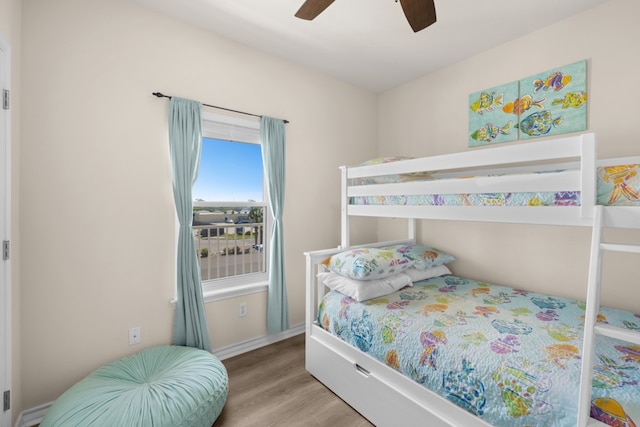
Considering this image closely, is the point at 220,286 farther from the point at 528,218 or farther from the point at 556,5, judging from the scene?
the point at 556,5

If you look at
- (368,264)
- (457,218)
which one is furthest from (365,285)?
(457,218)

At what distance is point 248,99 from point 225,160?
57 cm

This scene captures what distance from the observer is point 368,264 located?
204 cm

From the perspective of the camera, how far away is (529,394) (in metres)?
1.14

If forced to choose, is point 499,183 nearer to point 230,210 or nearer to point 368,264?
point 368,264

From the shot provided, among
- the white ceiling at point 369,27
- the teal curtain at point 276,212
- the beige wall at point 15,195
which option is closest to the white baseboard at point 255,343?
the teal curtain at point 276,212

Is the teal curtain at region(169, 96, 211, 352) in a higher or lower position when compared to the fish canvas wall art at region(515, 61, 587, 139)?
lower

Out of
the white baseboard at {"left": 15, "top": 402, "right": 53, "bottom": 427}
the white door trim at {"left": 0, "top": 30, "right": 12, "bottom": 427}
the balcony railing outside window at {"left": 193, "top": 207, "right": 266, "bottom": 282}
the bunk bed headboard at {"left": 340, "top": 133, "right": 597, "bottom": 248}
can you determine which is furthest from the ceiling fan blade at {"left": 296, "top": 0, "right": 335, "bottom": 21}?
the white baseboard at {"left": 15, "top": 402, "right": 53, "bottom": 427}

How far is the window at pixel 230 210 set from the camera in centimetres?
244

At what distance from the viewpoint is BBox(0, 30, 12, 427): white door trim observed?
1.44m

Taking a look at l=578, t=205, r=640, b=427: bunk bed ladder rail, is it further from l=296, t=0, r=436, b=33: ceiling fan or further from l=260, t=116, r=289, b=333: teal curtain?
l=260, t=116, r=289, b=333: teal curtain

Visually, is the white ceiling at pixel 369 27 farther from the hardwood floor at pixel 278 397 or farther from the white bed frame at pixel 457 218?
the hardwood floor at pixel 278 397

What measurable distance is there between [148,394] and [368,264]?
1.46 m

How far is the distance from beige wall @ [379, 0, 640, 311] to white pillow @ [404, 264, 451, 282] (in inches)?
10.5
